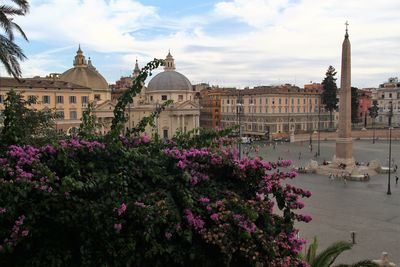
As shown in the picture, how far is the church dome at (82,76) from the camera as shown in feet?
206

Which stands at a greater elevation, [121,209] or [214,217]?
[121,209]

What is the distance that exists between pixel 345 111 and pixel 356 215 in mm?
16153

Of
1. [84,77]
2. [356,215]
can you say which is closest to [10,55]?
[356,215]

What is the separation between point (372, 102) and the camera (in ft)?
365

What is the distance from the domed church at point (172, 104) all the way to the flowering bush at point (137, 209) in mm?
65788

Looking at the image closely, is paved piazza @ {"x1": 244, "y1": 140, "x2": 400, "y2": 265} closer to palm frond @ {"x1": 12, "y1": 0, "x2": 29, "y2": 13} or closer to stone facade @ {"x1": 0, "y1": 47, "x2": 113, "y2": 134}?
palm frond @ {"x1": 12, "y1": 0, "x2": 29, "y2": 13}

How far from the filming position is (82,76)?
63.0 meters

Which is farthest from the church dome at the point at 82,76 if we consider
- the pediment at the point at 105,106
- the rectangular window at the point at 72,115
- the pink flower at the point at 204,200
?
the pink flower at the point at 204,200

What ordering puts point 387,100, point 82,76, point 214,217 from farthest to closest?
point 387,100 → point 82,76 → point 214,217

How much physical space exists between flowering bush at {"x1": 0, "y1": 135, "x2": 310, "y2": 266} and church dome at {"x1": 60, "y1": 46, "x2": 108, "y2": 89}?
58860 millimetres

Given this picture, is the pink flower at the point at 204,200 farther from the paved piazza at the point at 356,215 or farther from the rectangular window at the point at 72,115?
the rectangular window at the point at 72,115

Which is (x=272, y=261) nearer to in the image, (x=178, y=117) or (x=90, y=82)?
(x=90, y=82)

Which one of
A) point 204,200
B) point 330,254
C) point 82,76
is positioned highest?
point 82,76

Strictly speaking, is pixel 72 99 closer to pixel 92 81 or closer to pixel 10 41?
pixel 92 81
